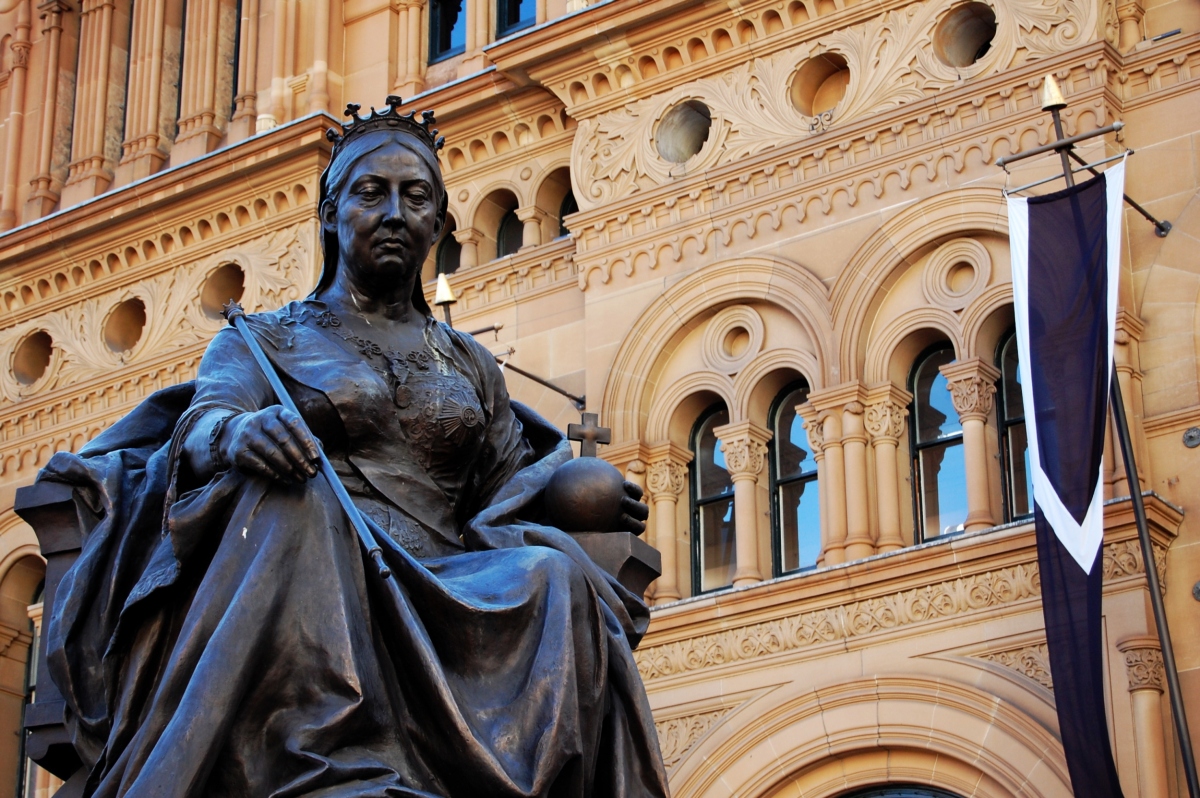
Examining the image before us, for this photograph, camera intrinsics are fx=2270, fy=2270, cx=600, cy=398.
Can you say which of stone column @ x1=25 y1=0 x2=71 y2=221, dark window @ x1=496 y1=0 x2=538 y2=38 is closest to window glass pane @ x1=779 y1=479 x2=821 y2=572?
dark window @ x1=496 y1=0 x2=538 y2=38

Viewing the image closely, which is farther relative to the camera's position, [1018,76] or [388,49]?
[388,49]

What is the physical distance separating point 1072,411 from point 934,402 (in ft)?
10.3

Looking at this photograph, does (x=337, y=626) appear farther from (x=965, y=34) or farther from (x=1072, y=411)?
(x=965, y=34)

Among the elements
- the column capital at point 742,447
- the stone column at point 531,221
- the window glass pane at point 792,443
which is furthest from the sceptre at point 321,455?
the stone column at point 531,221

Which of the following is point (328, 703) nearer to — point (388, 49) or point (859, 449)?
point (859, 449)

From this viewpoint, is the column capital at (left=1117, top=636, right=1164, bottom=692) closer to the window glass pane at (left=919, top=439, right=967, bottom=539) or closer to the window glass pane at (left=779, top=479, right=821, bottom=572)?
the window glass pane at (left=919, top=439, right=967, bottom=539)

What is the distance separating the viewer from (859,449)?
16.5 metres

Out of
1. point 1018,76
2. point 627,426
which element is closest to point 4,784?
point 627,426

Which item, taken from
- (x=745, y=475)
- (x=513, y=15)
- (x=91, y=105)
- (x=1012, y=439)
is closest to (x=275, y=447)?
(x=1012, y=439)

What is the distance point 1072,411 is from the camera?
1370 centimetres

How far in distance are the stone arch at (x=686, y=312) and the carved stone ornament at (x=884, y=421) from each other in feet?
2.23

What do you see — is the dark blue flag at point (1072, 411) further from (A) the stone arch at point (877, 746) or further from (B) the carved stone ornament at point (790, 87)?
(B) the carved stone ornament at point (790, 87)

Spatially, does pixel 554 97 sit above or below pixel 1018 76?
above

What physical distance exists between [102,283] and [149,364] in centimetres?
133
